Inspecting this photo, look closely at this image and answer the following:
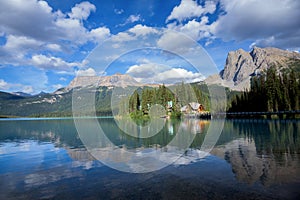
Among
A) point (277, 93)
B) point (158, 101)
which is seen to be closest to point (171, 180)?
point (277, 93)

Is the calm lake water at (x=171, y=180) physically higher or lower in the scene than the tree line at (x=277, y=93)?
lower

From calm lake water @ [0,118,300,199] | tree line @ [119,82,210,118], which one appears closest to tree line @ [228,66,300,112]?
tree line @ [119,82,210,118]

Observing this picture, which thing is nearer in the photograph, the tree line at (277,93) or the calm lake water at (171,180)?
the calm lake water at (171,180)

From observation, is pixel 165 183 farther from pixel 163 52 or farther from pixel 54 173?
pixel 163 52

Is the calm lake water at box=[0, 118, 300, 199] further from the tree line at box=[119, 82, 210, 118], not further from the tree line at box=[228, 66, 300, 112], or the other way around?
the tree line at box=[119, 82, 210, 118]

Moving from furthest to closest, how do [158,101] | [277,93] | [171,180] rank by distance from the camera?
[158,101], [277,93], [171,180]

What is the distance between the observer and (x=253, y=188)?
7.72 m

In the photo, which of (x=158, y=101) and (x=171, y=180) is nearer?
(x=171, y=180)

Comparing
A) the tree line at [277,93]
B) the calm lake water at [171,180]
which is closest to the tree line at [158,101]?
the tree line at [277,93]

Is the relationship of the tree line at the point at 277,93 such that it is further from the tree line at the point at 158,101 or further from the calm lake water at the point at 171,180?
the calm lake water at the point at 171,180

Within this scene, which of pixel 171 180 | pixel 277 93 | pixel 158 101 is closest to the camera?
pixel 171 180

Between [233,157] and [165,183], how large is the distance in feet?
19.9

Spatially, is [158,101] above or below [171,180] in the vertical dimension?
above

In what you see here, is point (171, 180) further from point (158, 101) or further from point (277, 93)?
point (158, 101)
